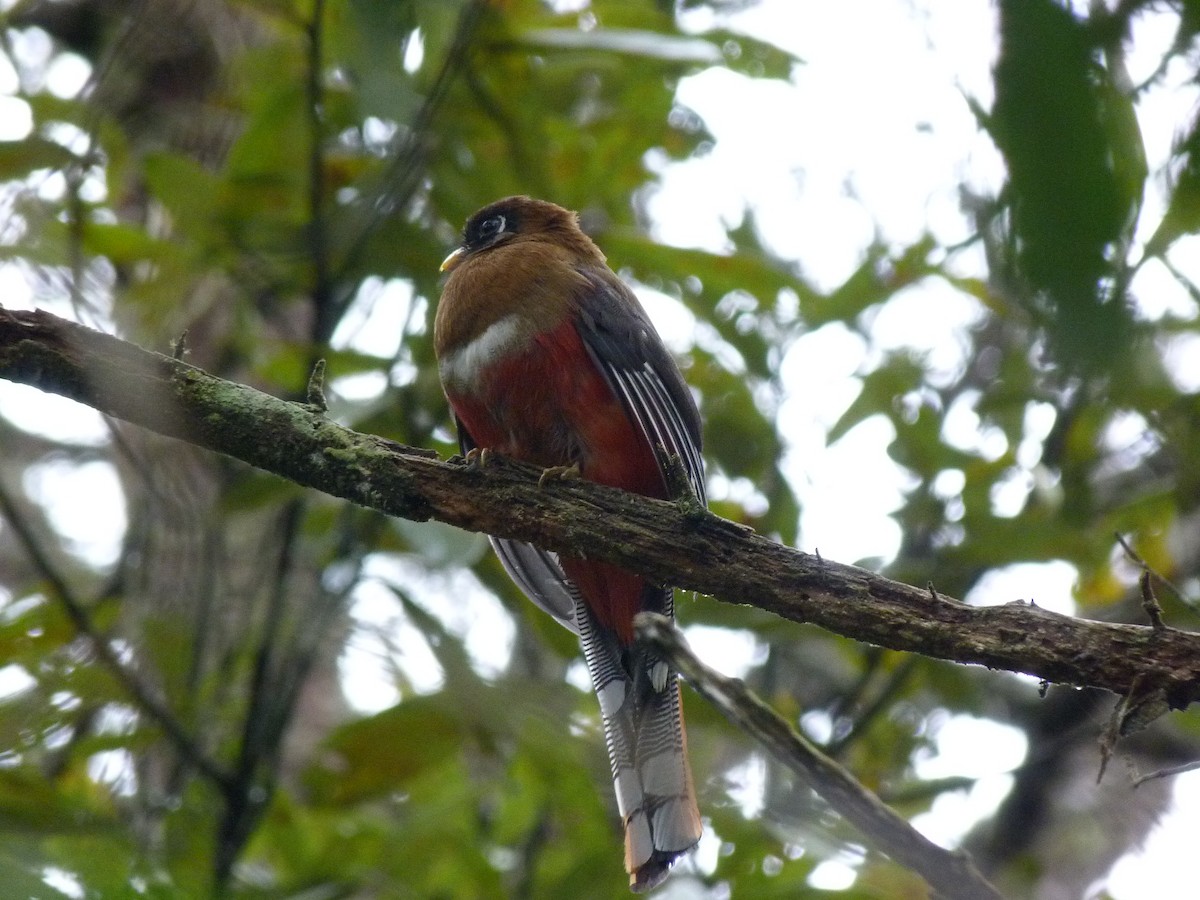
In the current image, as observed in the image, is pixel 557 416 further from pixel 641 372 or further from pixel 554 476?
pixel 554 476

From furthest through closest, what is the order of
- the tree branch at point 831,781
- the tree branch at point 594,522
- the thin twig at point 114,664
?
the thin twig at point 114,664 → the tree branch at point 594,522 → the tree branch at point 831,781

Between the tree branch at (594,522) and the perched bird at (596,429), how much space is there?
0.79 metres

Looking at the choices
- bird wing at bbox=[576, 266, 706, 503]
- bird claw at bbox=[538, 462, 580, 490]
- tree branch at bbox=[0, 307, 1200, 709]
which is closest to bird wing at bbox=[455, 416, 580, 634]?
bird wing at bbox=[576, 266, 706, 503]

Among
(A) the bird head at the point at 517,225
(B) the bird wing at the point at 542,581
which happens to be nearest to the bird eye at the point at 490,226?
(A) the bird head at the point at 517,225

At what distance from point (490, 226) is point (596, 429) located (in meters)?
1.40

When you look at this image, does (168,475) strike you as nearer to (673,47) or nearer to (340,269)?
(340,269)

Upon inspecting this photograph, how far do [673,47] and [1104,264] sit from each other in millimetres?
3686

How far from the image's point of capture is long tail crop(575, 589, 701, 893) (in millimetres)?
3902

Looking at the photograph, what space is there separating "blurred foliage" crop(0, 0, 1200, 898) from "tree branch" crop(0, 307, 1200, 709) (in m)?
0.62

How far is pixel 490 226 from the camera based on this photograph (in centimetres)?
526

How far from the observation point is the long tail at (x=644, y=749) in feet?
12.8

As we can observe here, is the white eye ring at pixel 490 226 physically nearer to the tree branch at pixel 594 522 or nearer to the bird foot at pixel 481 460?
the bird foot at pixel 481 460

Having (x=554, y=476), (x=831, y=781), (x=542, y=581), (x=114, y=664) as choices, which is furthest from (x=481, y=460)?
(x=831, y=781)

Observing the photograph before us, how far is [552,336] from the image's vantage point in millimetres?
4336
